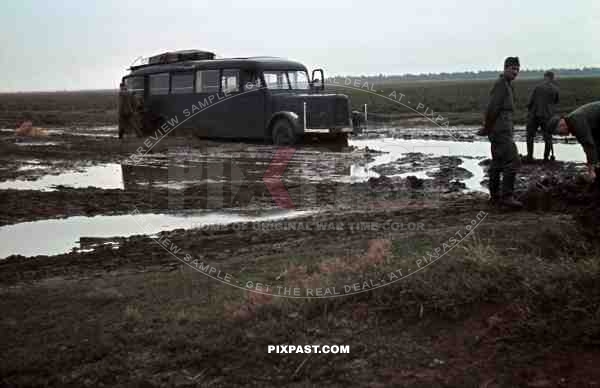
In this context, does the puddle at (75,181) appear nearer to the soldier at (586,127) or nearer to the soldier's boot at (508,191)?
the soldier's boot at (508,191)

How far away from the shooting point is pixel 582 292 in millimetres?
4430

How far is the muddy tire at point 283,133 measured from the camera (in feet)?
59.4

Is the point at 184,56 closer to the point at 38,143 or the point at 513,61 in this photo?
the point at 38,143

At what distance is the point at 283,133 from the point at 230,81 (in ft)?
8.06

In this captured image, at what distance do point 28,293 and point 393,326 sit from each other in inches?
134

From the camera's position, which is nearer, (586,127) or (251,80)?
(586,127)

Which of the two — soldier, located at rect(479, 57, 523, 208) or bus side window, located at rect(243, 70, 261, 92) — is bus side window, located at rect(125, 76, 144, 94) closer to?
bus side window, located at rect(243, 70, 261, 92)

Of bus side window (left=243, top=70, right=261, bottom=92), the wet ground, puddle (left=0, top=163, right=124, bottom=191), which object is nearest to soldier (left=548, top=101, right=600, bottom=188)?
the wet ground

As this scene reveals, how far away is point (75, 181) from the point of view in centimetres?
1328

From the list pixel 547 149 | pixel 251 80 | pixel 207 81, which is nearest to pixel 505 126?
pixel 547 149

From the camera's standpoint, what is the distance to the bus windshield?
61.8 ft

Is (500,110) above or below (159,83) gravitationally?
below
